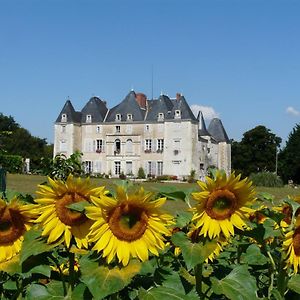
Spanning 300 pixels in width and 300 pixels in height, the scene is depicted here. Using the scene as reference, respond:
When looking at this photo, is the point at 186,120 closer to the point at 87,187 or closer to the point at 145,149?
the point at 145,149

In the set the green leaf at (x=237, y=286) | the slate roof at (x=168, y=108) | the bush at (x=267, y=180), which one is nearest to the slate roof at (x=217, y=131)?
the slate roof at (x=168, y=108)

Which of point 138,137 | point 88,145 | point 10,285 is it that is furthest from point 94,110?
point 10,285

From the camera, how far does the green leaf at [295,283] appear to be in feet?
6.68

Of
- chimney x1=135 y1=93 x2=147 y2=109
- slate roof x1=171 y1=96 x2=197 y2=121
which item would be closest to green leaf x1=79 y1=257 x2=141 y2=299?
slate roof x1=171 y1=96 x2=197 y2=121

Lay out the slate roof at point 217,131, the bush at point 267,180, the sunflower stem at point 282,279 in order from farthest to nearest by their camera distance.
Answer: the slate roof at point 217,131 → the bush at point 267,180 → the sunflower stem at point 282,279

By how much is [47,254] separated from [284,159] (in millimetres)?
67166

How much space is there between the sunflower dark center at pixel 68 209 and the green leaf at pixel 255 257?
0.81 m

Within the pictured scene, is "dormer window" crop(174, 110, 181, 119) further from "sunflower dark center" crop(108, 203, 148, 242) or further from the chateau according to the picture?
"sunflower dark center" crop(108, 203, 148, 242)

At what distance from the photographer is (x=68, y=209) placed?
5.73 feet

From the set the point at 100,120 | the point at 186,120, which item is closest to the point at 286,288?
the point at 186,120

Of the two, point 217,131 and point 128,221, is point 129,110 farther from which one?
point 128,221

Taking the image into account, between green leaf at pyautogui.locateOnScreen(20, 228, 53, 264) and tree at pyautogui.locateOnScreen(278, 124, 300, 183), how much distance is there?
64209 mm

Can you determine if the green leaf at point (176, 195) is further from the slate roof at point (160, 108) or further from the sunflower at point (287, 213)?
the slate roof at point (160, 108)

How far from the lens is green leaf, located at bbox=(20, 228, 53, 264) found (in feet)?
5.66
